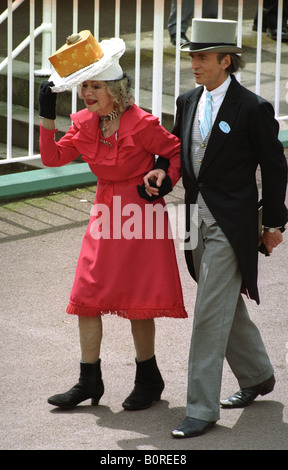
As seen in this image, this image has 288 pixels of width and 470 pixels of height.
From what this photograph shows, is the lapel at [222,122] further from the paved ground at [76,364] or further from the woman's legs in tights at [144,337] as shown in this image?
the paved ground at [76,364]

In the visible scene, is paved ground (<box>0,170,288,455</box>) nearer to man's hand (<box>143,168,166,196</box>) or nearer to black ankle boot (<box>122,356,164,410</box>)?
black ankle boot (<box>122,356,164,410</box>)

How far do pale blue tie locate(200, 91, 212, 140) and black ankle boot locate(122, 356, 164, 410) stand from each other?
3.62ft

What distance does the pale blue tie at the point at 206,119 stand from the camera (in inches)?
163

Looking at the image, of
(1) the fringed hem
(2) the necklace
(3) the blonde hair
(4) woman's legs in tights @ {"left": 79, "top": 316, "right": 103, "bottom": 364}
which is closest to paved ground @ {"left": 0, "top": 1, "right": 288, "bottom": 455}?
(4) woman's legs in tights @ {"left": 79, "top": 316, "right": 103, "bottom": 364}

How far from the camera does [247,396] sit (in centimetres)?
442

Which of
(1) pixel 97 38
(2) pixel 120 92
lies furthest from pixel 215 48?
(1) pixel 97 38

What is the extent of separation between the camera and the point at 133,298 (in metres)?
4.32

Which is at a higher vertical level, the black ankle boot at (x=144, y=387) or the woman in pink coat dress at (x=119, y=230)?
the woman in pink coat dress at (x=119, y=230)

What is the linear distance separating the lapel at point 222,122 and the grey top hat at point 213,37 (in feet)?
0.66

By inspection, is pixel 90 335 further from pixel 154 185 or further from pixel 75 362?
pixel 154 185

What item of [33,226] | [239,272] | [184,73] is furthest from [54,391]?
[184,73]

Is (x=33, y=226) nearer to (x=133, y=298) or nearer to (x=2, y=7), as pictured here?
(x=133, y=298)

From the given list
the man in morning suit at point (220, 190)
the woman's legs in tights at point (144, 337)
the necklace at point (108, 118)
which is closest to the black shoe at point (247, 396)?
the man in morning suit at point (220, 190)

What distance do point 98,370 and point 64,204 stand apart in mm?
3123
